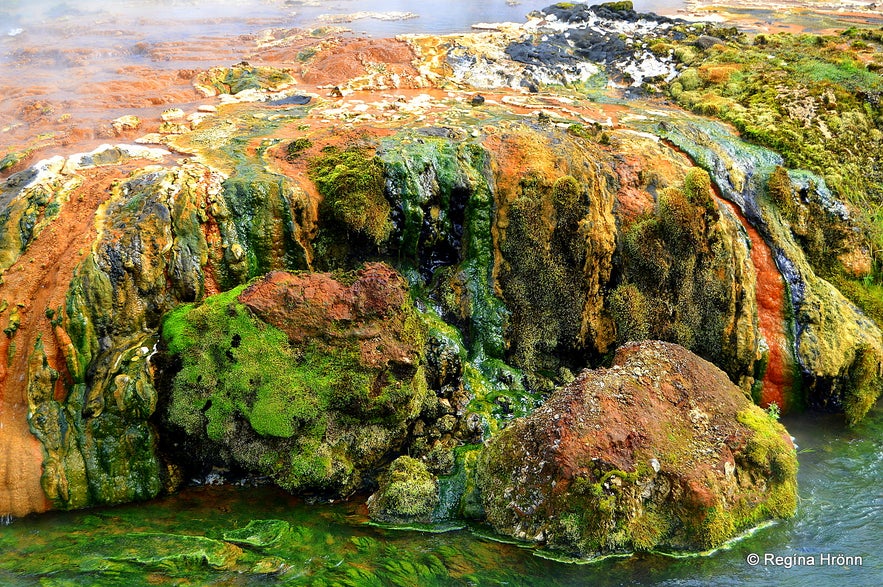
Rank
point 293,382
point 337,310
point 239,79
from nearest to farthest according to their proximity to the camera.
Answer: point 293,382 < point 337,310 < point 239,79

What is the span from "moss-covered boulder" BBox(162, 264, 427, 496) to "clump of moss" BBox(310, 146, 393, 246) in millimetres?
1801

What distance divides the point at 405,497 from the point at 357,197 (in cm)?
510

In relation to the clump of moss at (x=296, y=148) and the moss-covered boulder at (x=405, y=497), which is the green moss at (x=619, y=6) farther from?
the moss-covered boulder at (x=405, y=497)

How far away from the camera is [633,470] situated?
25.0 feet

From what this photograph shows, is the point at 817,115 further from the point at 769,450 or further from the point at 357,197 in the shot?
the point at 357,197

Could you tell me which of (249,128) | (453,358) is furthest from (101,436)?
(249,128)

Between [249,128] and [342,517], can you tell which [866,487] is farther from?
[249,128]

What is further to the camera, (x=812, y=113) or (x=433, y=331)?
(x=812, y=113)

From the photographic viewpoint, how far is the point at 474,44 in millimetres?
18922

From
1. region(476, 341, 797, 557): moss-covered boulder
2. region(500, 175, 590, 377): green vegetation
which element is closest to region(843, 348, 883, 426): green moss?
region(476, 341, 797, 557): moss-covered boulder

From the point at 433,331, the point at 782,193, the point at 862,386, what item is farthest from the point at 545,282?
the point at 862,386

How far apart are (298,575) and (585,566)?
333 cm

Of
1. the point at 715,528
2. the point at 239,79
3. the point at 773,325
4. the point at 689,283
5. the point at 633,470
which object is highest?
the point at 239,79

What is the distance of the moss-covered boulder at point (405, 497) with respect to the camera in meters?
7.90
